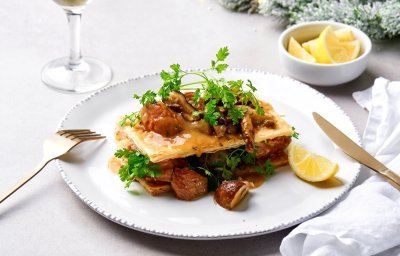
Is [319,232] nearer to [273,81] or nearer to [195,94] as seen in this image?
[195,94]

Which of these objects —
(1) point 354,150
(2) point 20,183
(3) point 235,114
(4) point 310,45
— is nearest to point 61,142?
(2) point 20,183

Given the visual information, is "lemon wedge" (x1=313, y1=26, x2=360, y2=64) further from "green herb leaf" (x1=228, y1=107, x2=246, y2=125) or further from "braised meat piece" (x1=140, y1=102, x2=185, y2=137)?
"braised meat piece" (x1=140, y1=102, x2=185, y2=137)

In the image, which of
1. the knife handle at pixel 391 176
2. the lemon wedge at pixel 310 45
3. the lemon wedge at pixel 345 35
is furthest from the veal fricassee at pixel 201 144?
the lemon wedge at pixel 345 35

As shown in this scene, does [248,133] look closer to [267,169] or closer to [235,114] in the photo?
[235,114]

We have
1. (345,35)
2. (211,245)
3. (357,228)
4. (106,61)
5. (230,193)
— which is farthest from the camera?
(106,61)

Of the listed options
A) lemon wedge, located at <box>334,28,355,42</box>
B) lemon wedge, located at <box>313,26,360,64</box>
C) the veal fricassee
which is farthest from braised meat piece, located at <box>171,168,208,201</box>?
lemon wedge, located at <box>334,28,355,42</box>
